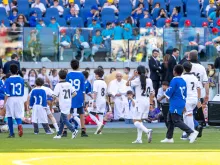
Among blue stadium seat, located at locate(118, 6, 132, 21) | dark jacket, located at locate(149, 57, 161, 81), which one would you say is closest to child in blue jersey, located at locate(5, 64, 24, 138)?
dark jacket, located at locate(149, 57, 161, 81)

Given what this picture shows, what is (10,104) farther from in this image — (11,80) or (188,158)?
(188,158)

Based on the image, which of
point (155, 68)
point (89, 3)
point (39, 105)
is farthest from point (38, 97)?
point (89, 3)

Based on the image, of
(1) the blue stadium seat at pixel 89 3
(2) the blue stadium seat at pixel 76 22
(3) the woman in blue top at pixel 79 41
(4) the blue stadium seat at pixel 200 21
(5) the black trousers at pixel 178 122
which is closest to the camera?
(5) the black trousers at pixel 178 122

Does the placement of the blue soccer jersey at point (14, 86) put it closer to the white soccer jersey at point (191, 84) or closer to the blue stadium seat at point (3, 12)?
the white soccer jersey at point (191, 84)

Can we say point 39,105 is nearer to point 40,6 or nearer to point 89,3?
point 40,6

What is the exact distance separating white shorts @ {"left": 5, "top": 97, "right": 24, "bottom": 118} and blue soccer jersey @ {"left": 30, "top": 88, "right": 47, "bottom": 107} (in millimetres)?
1940

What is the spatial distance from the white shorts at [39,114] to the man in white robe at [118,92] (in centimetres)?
706

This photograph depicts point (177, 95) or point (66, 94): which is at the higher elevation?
point (177, 95)

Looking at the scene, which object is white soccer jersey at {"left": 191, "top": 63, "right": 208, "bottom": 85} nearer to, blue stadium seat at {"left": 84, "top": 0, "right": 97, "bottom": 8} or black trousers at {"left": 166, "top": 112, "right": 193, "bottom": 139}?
black trousers at {"left": 166, "top": 112, "right": 193, "bottom": 139}

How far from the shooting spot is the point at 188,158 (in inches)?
631

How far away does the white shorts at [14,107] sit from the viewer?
952 inches

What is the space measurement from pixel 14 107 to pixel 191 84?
483cm

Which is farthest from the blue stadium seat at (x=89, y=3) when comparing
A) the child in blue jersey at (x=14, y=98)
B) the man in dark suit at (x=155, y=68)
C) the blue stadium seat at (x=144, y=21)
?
the child in blue jersey at (x=14, y=98)

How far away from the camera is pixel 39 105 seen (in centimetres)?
2656
